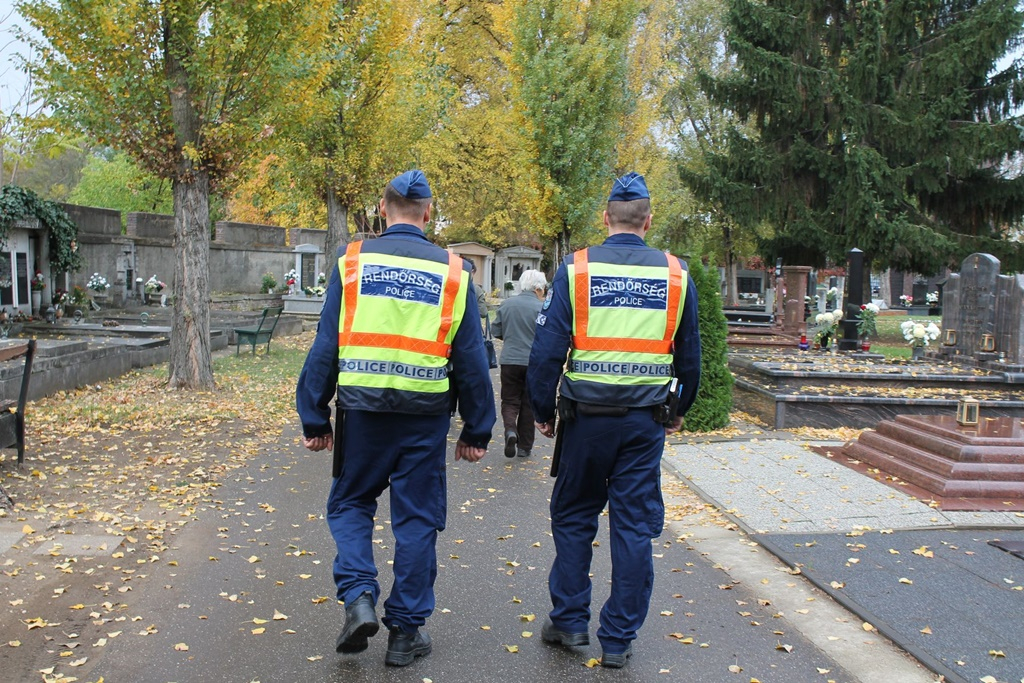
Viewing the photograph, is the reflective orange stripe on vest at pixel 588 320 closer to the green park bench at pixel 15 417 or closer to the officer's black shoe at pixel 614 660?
the officer's black shoe at pixel 614 660

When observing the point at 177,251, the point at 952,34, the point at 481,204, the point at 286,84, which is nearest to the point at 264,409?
the point at 177,251

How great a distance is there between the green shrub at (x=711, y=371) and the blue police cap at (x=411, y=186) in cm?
682

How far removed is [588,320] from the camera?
429 centimetres

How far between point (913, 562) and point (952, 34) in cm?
2438

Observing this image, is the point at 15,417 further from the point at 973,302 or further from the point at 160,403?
the point at 973,302

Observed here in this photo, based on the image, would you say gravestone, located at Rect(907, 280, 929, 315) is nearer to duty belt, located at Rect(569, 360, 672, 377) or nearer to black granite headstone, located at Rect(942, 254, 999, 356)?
black granite headstone, located at Rect(942, 254, 999, 356)

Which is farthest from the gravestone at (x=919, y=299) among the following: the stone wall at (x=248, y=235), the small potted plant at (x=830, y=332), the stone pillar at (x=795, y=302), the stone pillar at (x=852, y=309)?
the stone pillar at (x=852, y=309)

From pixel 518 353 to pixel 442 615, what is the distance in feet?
15.3

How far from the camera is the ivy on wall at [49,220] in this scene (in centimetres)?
1931

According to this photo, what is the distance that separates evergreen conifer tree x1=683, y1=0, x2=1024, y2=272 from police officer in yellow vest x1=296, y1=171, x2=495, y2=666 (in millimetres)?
23778

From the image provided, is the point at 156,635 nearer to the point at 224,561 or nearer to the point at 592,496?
the point at 224,561

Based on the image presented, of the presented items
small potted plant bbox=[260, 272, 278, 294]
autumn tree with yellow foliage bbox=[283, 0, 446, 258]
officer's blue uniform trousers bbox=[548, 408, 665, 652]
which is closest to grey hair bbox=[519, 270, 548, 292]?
officer's blue uniform trousers bbox=[548, 408, 665, 652]

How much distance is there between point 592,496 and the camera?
14.2 ft

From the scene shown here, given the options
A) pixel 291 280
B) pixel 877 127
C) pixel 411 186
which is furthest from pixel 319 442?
pixel 291 280
